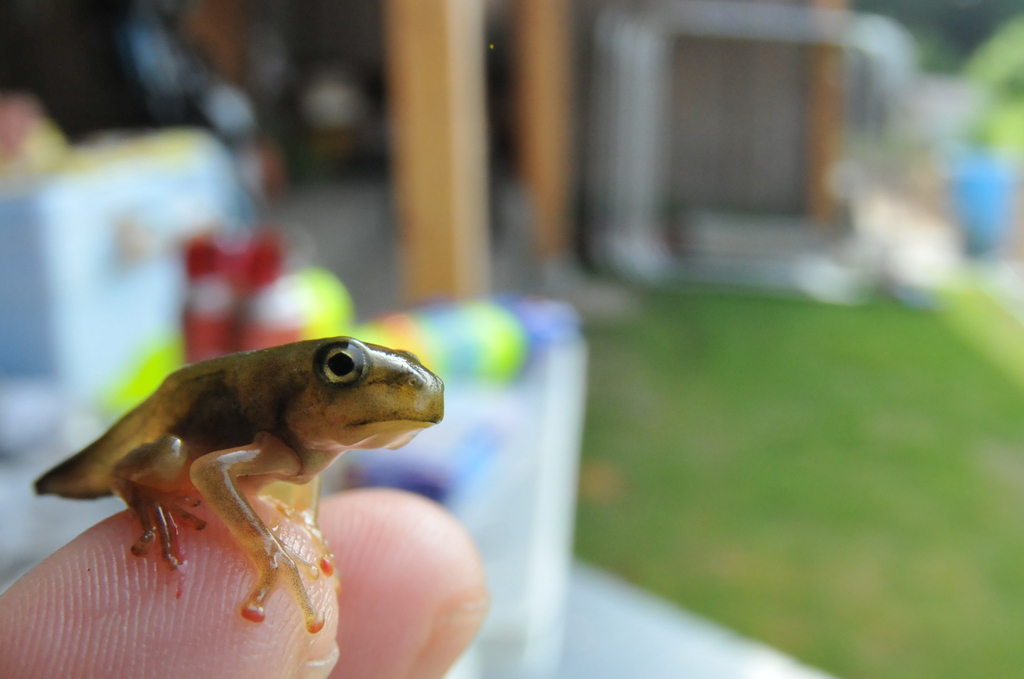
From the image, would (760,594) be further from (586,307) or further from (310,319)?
(586,307)

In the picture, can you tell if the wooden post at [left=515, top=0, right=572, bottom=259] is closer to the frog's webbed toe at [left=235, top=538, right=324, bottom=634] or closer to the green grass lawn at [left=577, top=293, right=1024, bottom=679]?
the green grass lawn at [left=577, top=293, right=1024, bottom=679]

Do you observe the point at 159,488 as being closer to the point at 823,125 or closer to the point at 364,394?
the point at 364,394

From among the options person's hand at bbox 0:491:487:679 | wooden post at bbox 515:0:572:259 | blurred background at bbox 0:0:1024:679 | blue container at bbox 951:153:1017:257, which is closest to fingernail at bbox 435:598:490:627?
person's hand at bbox 0:491:487:679

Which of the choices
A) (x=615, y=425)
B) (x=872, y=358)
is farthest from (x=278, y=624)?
(x=872, y=358)

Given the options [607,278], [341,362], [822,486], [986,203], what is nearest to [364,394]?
[341,362]

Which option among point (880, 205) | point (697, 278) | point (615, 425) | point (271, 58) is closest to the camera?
point (615, 425)

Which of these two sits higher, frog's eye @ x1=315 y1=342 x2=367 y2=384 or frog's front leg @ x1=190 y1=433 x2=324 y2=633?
frog's eye @ x1=315 y1=342 x2=367 y2=384
